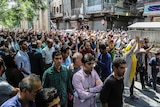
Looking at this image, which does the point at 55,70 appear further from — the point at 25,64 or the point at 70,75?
the point at 25,64

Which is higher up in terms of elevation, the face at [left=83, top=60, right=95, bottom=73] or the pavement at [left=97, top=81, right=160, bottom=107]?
the face at [left=83, top=60, right=95, bottom=73]

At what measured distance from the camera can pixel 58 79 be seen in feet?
11.1

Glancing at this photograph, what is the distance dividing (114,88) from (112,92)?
8 cm

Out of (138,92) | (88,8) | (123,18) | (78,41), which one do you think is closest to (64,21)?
(88,8)

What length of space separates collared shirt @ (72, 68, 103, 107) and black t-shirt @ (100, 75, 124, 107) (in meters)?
0.13

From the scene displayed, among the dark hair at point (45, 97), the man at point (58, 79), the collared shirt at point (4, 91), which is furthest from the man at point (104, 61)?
the dark hair at point (45, 97)

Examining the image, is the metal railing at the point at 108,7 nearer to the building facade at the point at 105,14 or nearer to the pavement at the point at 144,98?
the building facade at the point at 105,14

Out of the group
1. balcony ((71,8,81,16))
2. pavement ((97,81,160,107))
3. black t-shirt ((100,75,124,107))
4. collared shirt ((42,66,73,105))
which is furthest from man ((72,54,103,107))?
balcony ((71,8,81,16))

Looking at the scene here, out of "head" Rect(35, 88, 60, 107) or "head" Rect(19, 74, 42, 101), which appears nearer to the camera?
"head" Rect(35, 88, 60, 107)

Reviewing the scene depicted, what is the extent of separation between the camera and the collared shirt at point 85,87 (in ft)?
10.1

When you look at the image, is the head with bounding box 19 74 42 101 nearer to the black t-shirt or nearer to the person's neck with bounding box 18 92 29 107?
the person's neck with bounding box 18 92 29 107

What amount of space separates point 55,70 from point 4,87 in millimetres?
878

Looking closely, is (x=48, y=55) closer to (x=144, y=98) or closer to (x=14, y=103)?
(x=144, y=98)

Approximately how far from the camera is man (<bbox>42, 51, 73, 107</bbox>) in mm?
3367
